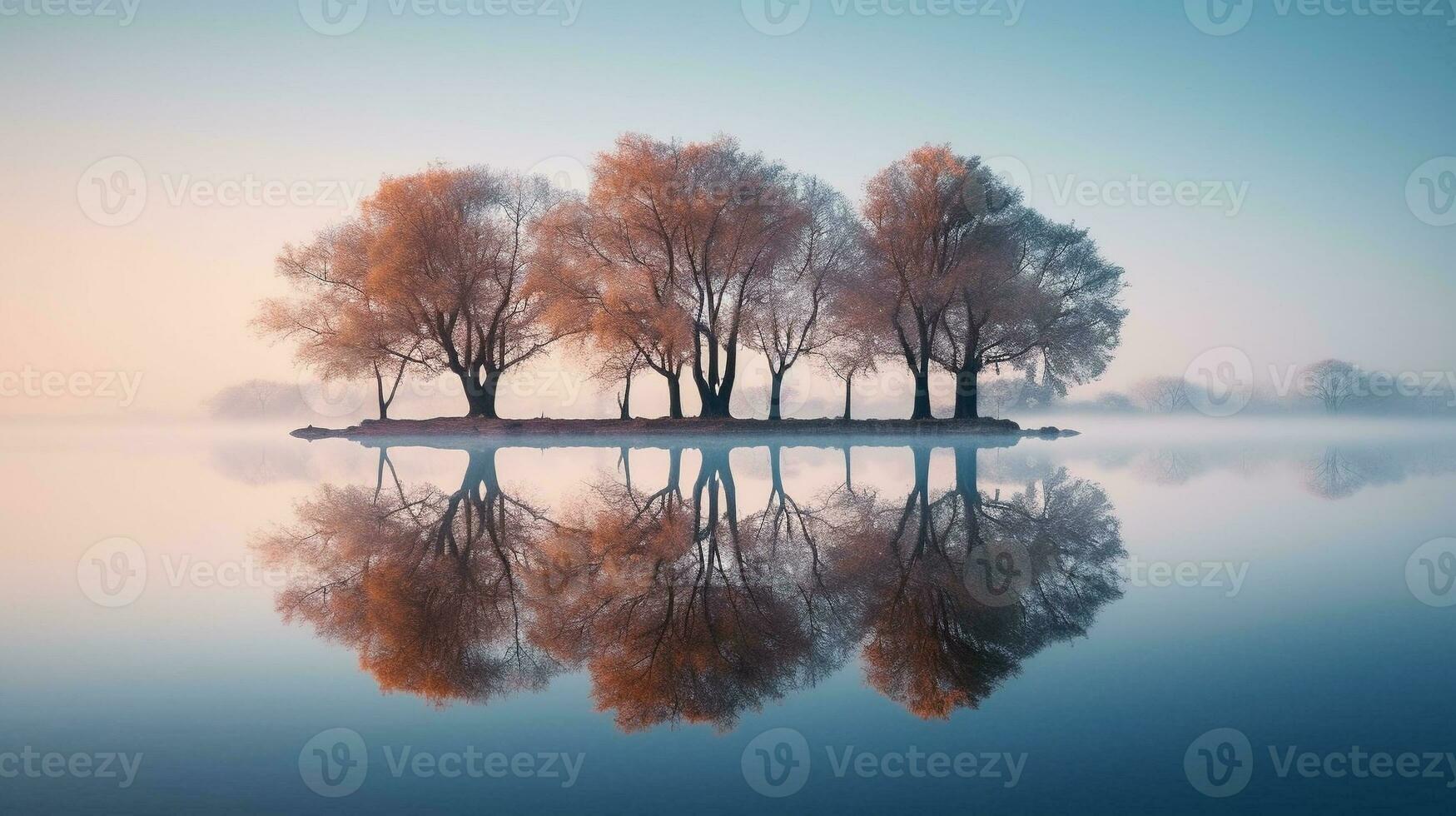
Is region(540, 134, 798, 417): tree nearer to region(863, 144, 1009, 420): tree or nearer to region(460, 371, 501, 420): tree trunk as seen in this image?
region(863, 144, 1009, 420): tree

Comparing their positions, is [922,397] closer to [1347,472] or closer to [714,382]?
[714,382]

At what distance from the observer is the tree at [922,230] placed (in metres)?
35.7

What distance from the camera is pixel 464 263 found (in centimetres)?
3888

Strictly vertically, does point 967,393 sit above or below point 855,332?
below

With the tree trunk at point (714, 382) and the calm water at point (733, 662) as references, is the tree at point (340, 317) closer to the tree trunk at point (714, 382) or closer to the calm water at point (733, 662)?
the tree trunk at point (714, 382)

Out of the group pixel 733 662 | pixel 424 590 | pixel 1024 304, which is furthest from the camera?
pixel 1024 304

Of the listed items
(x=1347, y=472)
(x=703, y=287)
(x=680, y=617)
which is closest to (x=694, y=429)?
(x=703, y=287)

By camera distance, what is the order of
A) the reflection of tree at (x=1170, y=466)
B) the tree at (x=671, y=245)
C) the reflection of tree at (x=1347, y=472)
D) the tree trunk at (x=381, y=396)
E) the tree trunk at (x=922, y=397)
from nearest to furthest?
the reflection of tree at (x=1347, y=472) → the reflection of tree at (x=1170, y=466) → the tree at (x=671, y=245) → the tree trunk at (x=922, y=397) → the tree trunk at (x=381, y=396)

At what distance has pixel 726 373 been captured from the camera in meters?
36.9

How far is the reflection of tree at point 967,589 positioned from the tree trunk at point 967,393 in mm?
26838

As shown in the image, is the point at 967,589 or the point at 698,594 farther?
the point at 967,589

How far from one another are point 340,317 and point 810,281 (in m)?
22.9

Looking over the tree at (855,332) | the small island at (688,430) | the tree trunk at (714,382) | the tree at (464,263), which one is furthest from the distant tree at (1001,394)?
the tree at (464,263)

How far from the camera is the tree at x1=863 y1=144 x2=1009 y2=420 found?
35.7m
